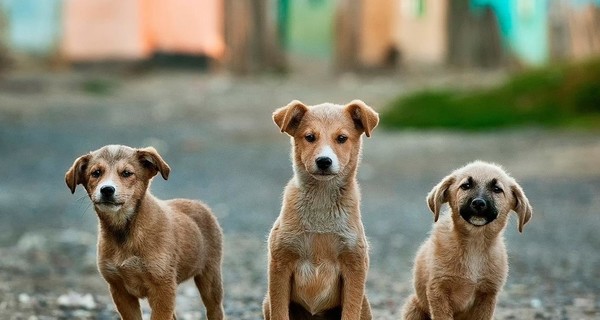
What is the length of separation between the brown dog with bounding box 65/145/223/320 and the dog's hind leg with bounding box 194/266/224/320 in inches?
12.8

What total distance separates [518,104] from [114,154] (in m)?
16.8

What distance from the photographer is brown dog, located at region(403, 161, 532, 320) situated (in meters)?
6.34

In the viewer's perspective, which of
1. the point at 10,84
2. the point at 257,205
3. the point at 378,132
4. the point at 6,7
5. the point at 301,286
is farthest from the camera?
the point at 6,7

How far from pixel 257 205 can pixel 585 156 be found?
5.68m

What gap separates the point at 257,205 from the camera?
15.5 m

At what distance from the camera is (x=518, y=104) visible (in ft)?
73.2

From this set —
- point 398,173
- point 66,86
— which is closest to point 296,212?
point 398,173

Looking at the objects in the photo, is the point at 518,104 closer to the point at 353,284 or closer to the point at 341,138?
the point at 341,138

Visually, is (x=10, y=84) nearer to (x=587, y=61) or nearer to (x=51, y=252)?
(x=587, y=61)

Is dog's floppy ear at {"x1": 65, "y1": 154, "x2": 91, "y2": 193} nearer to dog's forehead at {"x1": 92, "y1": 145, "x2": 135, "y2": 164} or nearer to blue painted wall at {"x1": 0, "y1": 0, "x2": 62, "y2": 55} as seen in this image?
dog's forehead at {"x1": 92, "y1": 145, "x2": 135, "y2": 164}

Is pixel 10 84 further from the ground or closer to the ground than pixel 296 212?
closer to the ground

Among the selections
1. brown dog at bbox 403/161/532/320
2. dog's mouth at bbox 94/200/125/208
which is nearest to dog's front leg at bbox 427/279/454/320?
brown dog at bbox 403/161/532/320

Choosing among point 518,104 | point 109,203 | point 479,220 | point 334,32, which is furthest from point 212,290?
point 334,32

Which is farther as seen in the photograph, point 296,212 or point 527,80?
point 527,80
